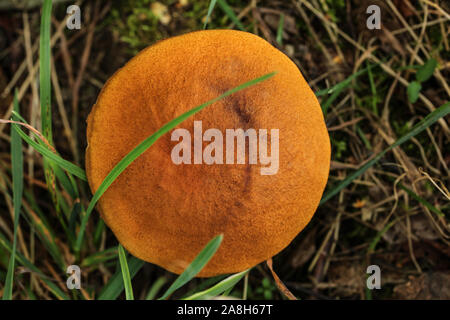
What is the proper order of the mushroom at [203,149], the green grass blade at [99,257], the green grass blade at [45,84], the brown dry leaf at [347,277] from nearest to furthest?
the mushroom at [203,149] < the green grass blade at [45,84] < the green grass blade at [99,257] < the brown dry leaf at [347,277]

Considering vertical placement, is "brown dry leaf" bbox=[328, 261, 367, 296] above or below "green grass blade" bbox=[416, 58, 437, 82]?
below

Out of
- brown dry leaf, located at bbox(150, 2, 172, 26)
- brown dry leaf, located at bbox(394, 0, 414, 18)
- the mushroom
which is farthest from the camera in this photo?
brown dry leaf, located at bbox(150, 2, 172, 26)

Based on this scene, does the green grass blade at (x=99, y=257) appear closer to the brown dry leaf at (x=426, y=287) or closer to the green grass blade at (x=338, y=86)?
the green grass blade at (x=338, y=86)

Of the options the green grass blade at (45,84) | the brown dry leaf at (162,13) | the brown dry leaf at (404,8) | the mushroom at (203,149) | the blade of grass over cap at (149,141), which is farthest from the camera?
the brown dry leaf at (162,13)

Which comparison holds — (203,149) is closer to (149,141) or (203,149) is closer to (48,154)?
(149,141)

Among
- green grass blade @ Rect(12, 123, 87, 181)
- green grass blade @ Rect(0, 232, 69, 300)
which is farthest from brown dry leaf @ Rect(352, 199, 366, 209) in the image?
green grass blade @ Rect(0, 232, 69, 300)

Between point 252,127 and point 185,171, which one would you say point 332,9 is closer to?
point 252,127

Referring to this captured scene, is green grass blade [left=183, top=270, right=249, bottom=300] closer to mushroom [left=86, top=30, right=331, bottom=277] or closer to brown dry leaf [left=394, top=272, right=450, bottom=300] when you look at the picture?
mushroom [left=86, top=30, right=331, bottom=277]

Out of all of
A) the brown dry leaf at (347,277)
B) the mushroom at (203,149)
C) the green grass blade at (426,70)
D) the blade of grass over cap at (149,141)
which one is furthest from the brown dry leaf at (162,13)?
the brown dry leaf at (347,277)
